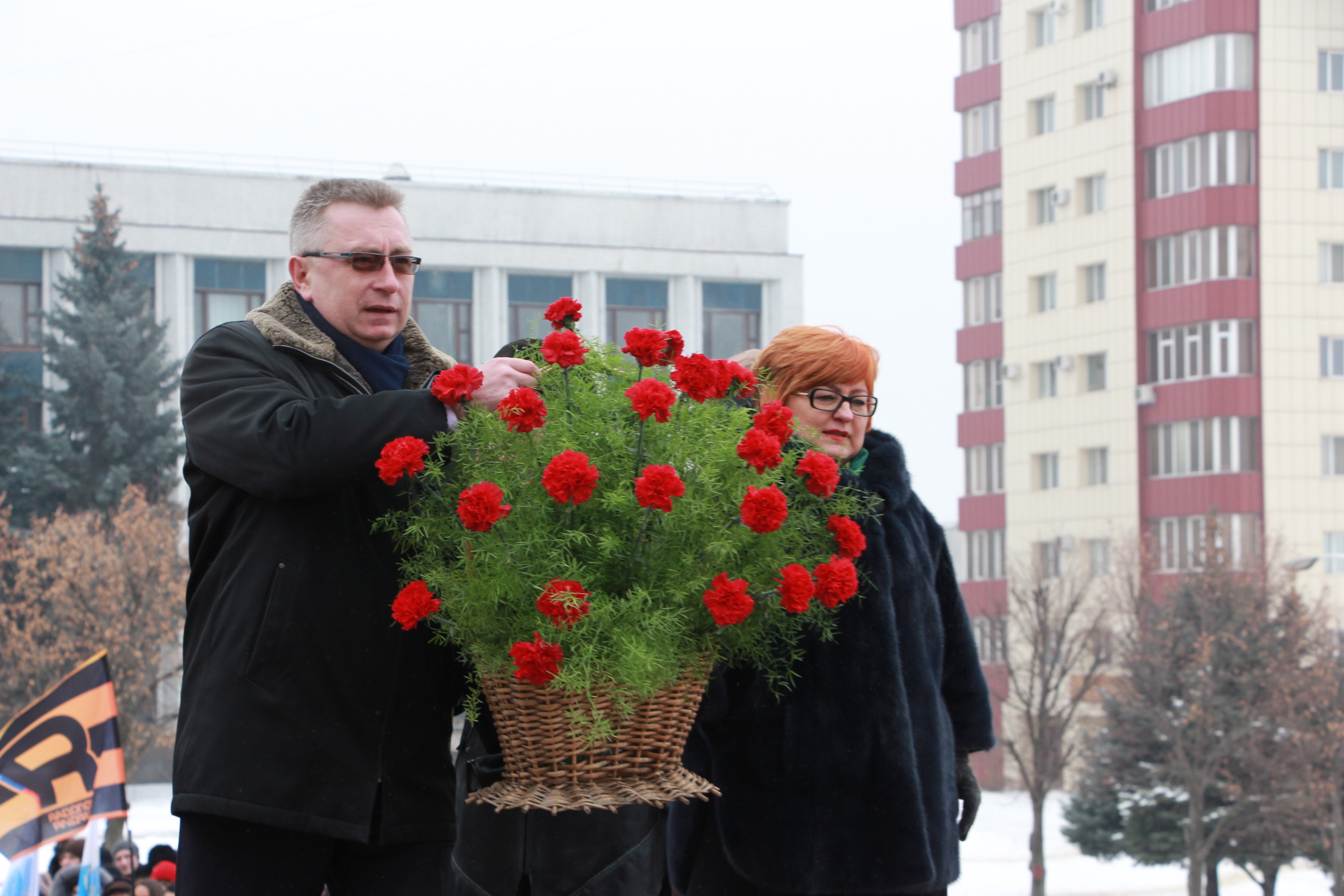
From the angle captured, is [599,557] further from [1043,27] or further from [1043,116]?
[1043,27]

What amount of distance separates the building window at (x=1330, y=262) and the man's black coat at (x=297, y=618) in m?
47.1

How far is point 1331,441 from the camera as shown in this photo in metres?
46.7

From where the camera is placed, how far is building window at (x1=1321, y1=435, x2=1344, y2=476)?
4666 centimetres

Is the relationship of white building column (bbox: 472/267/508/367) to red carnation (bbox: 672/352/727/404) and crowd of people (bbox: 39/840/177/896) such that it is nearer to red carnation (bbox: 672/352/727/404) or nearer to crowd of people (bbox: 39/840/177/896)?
crowd of people (bbox: 39/840/177/896)

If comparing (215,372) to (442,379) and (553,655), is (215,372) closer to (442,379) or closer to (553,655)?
(442,379)

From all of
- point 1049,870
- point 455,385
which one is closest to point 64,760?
point 455,385

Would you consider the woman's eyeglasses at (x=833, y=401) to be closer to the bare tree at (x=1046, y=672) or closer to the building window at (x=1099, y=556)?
the bare tree at (x=1046, y=672)

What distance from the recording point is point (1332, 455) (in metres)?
46.8

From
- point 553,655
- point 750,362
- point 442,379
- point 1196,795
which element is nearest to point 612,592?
point 553,655

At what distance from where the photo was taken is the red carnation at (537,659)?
10.4 feet

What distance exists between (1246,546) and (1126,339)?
9.31 m

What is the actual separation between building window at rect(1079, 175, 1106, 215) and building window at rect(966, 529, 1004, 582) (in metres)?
9.62

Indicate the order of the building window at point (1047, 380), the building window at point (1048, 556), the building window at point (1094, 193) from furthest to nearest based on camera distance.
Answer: the building window at point (1047, 380), the building window at point (1094, 193), the building window at point (1048, 556)

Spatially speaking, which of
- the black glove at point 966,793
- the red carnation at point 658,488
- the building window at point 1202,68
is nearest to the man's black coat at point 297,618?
the red carnation at point 658,488
